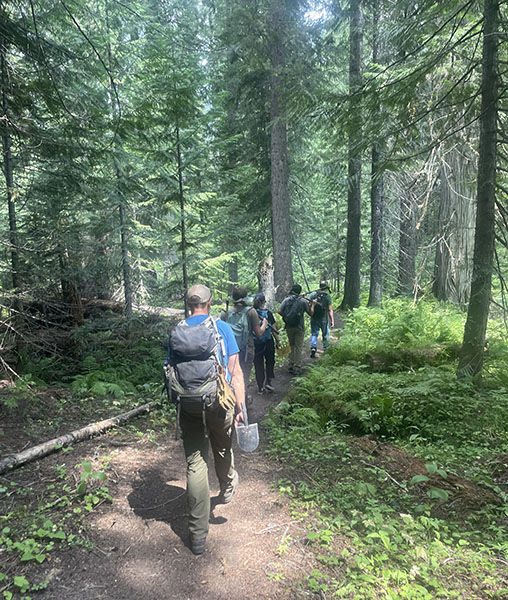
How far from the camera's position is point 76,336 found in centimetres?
884

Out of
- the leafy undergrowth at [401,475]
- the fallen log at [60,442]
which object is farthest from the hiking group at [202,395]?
the fallen log at [60,442]

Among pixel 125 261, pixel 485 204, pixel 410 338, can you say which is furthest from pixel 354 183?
pixel 125 261

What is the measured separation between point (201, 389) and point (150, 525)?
5.25ft

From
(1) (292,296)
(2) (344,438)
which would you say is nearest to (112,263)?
(1) (292,296)

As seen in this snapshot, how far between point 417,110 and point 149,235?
26.6 feet

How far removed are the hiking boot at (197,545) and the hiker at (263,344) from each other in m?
3.97

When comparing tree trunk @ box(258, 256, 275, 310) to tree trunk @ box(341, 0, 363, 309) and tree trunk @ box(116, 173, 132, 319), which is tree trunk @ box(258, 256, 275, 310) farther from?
tree trunk @ box(116, 173, 132, 319)

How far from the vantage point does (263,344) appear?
746 cm

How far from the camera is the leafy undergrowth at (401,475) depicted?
2910 millimetres

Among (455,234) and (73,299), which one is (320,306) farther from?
(73,299)

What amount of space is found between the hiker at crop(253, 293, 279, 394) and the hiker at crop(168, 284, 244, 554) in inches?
132

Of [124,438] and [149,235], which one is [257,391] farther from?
[149,235]

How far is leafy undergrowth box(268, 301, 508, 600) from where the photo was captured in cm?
291

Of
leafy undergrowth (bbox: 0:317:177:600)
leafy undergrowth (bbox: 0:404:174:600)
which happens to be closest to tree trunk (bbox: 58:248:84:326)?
leafy undergrowth (bbox: 0:317:177:600)
